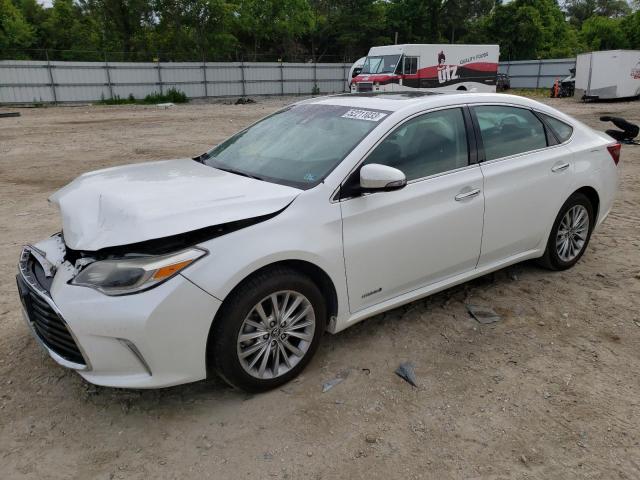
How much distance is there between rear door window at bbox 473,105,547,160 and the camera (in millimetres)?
4070

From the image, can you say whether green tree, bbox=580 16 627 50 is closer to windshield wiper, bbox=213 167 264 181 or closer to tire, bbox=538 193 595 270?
tire, bbox=538 193 595 270

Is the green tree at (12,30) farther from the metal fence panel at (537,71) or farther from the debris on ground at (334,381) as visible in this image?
the debris on ground at (334,381)

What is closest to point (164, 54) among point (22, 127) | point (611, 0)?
point (22, 127)

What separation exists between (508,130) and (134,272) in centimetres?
307

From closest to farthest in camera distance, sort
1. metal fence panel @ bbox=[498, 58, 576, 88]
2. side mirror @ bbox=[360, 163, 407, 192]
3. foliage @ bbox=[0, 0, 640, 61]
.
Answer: side mirror @ bbox=[360, 163, 407, 192] < metal fence panel @ bbox=[498, 58, 576, 88] < foliage @ bbox=[0, 0, 640, 61]

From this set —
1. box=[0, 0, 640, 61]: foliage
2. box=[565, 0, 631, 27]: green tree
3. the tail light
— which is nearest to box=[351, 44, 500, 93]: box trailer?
box=[0, 0, 640, 61]: foliage

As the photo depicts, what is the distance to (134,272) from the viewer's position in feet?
8.73

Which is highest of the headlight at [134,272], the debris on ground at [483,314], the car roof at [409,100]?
the car roof at [409,100]

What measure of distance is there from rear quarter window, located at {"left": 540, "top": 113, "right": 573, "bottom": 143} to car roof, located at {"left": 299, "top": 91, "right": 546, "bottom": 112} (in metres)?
0.21

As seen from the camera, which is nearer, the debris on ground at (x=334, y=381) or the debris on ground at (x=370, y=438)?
the debris on ground at (x=370, y=438)

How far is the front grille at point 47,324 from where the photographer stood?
279 centimetres

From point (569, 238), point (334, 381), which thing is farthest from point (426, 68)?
point (334, 381)

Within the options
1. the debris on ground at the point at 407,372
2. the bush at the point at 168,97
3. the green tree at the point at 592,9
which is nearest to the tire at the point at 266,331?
the debris on ground at the point at 407,372

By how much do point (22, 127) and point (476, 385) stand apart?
1883 cm
